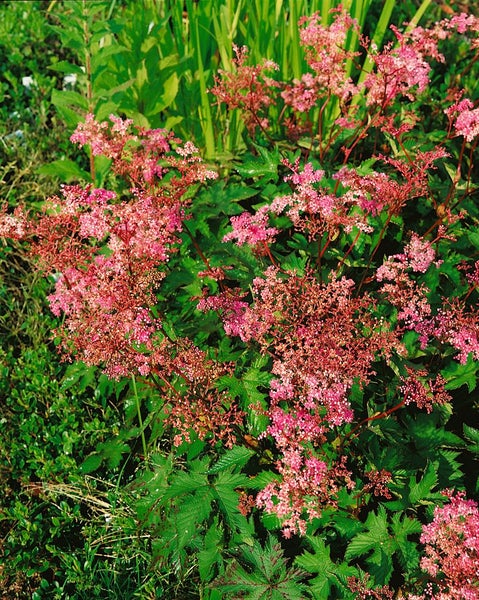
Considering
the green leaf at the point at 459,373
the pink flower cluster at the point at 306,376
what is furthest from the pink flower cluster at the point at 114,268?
the green leaf at the point at 459,373

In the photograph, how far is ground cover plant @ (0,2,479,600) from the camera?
2117mm

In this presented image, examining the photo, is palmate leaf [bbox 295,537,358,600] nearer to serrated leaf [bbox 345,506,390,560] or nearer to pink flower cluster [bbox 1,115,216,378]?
serrated leaf [bbox 345,506,390,560]

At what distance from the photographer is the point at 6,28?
524 cm

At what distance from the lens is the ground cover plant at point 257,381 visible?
212 cm

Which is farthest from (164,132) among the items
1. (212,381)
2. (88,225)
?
(212,381)

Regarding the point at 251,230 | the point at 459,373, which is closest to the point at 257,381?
the point at 251,230

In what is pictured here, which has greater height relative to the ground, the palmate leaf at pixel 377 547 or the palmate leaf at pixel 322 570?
the palmate leaf at pixel 377 547

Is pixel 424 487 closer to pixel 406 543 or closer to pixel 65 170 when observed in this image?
Result: pixel 406 543

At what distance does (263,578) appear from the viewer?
217 centimetres

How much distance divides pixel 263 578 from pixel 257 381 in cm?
71

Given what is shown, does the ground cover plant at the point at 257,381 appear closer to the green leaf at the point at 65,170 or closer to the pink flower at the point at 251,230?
the pink flower at the point at 251,230

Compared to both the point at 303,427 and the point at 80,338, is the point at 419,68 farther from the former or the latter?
the point at 80,338

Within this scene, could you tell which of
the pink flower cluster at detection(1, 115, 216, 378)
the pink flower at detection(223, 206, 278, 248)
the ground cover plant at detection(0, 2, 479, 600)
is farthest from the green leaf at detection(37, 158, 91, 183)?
the pink flower at detection(223, 206, 278, 248)

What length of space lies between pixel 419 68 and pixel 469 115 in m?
0.37
